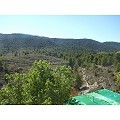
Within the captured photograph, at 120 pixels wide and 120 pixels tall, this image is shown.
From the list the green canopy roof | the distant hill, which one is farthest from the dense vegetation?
the green canopy roof

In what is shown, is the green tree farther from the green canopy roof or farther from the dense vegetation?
the green canopy roof

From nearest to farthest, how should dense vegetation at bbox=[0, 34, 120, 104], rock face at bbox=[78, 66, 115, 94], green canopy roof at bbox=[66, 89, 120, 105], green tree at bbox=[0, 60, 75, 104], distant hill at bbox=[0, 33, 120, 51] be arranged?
1. green canopy roof at bbox=[66, 89, 120, 105]
2. green tree at bbox=[0, 60, 75, 104]
3. dense vegetation at bbox=[0, 34, 120, 104]
4. rock face at bbox=[78, 66, 115, 94]
5. distant hill at bbox=[0, 33, 120, 51]

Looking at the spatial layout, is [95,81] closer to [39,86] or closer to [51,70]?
[51,70]

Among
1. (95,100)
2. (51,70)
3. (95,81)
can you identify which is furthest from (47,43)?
(95,100)

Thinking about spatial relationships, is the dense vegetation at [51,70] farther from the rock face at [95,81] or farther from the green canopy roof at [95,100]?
the green canopy roof at [95,100]

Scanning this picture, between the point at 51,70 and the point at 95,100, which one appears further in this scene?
the point at 51,70

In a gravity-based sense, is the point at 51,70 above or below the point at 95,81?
above

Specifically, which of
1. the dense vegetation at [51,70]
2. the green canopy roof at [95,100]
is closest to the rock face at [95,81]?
the dense vegetation at [51,70]

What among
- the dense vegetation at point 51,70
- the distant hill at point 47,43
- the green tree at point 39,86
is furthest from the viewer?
the distant hill at point 47,43
